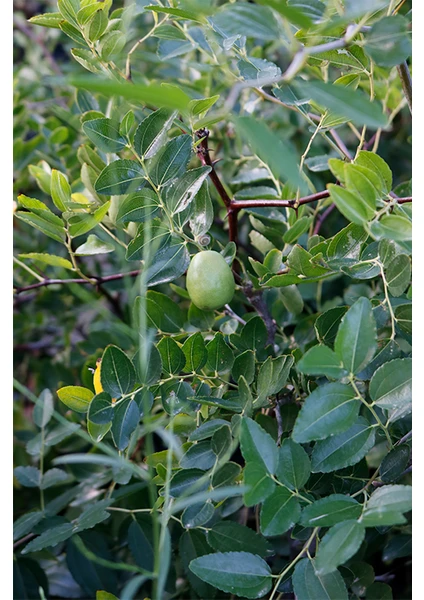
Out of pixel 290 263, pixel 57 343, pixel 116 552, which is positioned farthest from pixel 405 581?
pixel 57 343

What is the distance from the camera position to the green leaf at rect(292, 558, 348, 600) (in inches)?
17.9

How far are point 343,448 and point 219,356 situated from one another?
0.17 metres

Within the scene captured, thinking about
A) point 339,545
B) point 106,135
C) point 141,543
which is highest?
point 106,135

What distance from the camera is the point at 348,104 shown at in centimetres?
36

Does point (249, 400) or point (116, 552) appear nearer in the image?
point (249, 400)

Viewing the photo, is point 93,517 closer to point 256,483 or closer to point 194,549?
point 194,549

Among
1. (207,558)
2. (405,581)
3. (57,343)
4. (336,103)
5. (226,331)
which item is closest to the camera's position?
(336,103)

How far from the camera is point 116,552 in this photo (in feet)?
2.67

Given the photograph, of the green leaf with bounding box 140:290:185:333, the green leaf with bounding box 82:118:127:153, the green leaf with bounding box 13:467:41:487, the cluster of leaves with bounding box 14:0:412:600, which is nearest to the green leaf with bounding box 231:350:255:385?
the cluster of leaves with bounding box 14:0:412:600

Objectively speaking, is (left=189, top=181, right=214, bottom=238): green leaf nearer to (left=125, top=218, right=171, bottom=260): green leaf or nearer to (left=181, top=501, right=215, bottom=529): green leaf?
(left=125, top=218, right=171, bottom=260): green leaf

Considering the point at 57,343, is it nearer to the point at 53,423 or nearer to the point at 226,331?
the point at 53,423

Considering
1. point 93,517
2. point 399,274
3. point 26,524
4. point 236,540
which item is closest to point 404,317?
point 399,274

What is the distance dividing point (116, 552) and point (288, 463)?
0.45 metres
